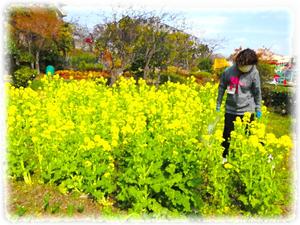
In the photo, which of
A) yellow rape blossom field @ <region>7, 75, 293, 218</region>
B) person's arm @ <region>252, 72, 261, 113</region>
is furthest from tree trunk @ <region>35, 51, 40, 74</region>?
person's arm @ <region>252, 72, 261, 113</region>

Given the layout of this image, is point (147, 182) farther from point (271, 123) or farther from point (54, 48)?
point (54, 48)

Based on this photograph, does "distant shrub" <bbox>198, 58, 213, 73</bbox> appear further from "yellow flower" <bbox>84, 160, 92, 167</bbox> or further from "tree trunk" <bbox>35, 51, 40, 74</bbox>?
"yellow flower" <bbox>84, 160, 92, 167</bbox>

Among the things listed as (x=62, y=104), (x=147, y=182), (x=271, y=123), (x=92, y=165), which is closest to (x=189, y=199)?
(x=147, y=182)

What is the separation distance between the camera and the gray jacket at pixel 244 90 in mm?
5344

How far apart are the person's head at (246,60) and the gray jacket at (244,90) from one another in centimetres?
11

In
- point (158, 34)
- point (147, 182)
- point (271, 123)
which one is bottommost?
point (271, 123)

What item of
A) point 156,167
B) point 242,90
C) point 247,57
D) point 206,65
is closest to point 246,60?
point 247,57

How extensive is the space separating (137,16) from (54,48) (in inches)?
491

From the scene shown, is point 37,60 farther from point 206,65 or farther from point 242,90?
point 242,90

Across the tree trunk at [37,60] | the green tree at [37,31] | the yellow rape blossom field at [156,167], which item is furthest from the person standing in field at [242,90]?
the tree trunk at [37,60]

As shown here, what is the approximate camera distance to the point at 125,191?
3.89 m

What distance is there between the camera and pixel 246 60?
5152 millimetres

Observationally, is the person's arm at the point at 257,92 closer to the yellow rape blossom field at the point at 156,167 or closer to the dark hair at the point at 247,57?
the dark hair at the point at 247,57

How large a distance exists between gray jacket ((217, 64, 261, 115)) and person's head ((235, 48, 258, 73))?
0.11 m
